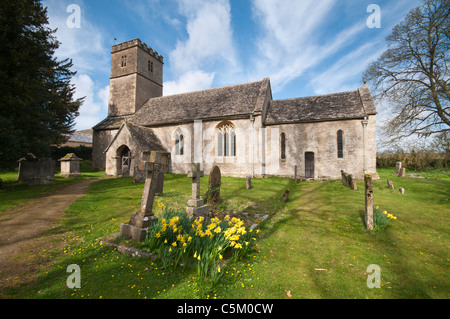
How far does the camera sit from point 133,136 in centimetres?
1769

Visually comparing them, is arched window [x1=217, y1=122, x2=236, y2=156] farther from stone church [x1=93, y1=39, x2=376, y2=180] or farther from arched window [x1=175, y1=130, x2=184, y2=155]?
arched window [x1=175, y1=130, x2=184, y2=155]

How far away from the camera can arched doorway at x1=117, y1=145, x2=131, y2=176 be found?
1884 centimetres

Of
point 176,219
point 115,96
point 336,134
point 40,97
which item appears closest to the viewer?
point 176,219

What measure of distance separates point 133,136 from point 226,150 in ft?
28.3

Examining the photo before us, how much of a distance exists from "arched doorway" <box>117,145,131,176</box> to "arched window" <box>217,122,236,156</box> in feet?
28.8

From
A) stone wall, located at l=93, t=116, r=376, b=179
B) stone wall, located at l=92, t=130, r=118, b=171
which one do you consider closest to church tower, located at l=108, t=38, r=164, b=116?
stone wall, located at l=92, t=130, r=118, b=171

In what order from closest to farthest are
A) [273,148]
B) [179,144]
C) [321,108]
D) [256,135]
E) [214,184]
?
[214,184], [256,135], [321,108], [273,148], [179,144]

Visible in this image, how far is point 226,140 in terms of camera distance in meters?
19.7

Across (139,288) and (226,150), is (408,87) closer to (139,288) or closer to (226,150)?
(226,150)

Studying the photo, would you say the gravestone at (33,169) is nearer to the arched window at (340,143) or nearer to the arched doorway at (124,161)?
the arched doorway at (124,161)

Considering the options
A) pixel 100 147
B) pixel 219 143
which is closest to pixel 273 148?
pixel 219 143

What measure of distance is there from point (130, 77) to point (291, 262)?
2887 centimetres

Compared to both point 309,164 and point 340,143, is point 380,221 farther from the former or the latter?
point 340,143
